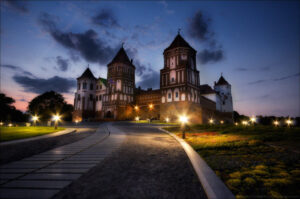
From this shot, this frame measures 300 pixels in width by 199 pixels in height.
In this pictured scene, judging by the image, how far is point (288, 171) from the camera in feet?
10.7

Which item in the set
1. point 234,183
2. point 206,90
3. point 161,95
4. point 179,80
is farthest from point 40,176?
point 206,90

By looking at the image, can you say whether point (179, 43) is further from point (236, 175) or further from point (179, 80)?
point (236, 175)

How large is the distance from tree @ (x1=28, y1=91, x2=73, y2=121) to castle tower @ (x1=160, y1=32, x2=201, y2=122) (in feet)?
120

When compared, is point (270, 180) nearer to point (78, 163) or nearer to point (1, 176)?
point (78, 163)

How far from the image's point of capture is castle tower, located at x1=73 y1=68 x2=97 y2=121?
48250 millimetres

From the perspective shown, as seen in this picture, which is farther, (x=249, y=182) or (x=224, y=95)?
(x=224, y=95)

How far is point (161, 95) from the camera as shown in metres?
34.1

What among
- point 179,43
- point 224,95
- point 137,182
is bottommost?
point 137,182

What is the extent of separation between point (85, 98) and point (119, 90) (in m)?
13.9

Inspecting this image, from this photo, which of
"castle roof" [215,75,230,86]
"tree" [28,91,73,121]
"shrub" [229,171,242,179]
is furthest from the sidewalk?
"castle roof" [215,75,230,86]

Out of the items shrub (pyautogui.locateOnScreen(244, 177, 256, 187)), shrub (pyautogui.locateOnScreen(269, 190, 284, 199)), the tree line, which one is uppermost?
the tree line

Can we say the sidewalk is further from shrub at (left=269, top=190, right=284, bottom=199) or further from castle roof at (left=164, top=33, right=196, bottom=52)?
castle roof at (left=164, top=33, right=196, bottom=52)

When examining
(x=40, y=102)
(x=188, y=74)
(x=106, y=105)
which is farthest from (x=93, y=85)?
(x=188, y=74)

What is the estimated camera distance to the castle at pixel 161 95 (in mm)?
31812
